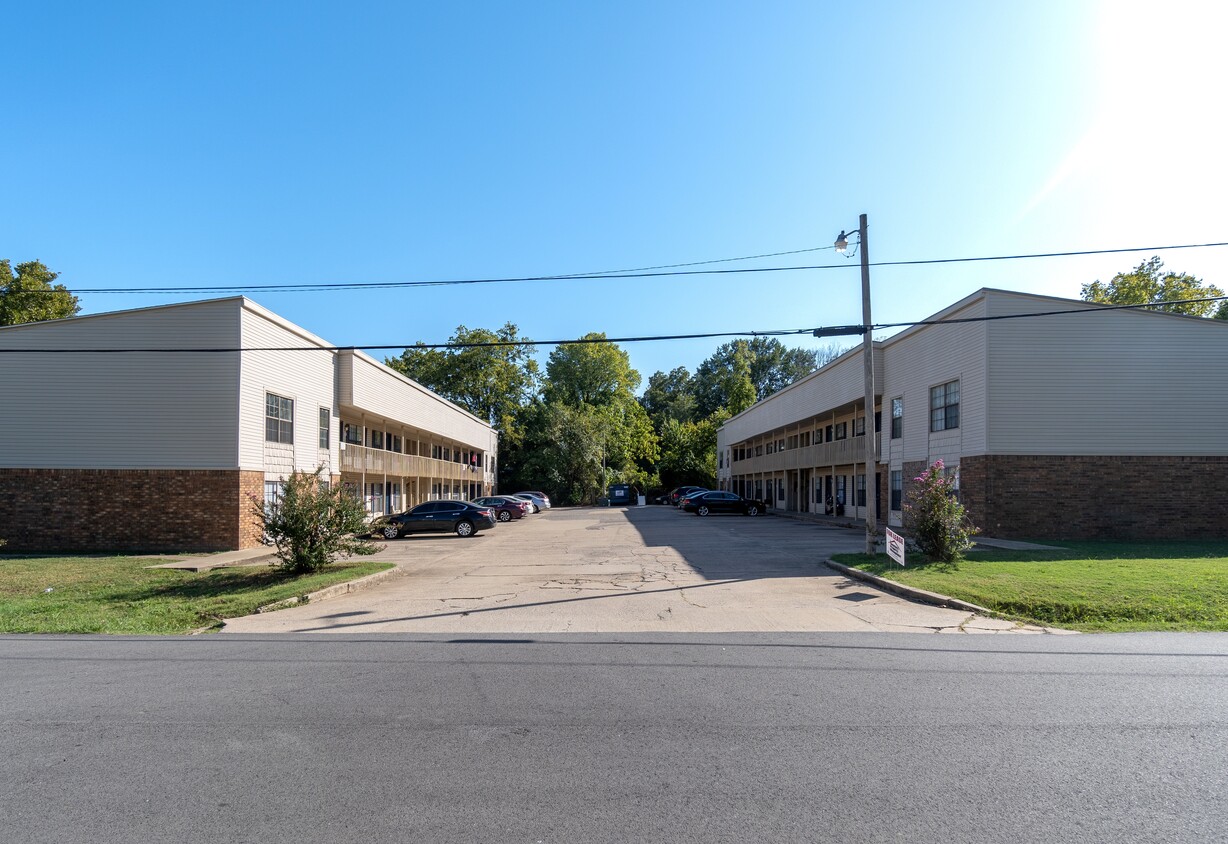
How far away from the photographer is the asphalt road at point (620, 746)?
4.20m

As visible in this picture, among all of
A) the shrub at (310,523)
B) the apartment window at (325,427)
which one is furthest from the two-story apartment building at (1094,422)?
the apartment window at (325,427)

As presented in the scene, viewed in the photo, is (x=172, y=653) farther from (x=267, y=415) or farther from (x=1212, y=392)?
(x=1212, y=392)

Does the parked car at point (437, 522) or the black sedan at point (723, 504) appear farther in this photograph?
the black sedan at point (723, 504)

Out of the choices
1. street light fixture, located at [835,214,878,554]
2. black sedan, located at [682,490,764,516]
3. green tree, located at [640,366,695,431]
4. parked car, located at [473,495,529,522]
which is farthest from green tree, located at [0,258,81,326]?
green tree, located at [640,366,695,431]

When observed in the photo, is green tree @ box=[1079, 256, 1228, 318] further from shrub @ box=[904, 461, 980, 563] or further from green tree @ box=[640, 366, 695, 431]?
green tree @ box=[640, 366, 695, 431]

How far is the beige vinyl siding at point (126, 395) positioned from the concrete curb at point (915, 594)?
60.9 feet

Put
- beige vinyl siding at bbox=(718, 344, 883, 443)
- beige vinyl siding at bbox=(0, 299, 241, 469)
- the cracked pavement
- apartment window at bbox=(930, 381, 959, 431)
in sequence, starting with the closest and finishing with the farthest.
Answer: the cracked pavement
beige vinyl siding at bbox=(0, 299, 241, 469)
apartment window at bbox=(930, 381, 959, 431)
beige vinyl siding at bbox=(718, 344, 883, 443)

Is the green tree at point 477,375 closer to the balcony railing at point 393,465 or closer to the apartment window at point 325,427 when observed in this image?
the balcony railing at point 393,465

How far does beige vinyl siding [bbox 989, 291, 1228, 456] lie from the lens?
22.7m

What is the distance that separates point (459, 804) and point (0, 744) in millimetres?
3769

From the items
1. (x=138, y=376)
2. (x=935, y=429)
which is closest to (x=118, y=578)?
(x=138, y=376)

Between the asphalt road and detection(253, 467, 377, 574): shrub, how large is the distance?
8224 millimetres

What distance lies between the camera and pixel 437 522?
30.6 meters

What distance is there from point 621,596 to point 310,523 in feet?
25.0
